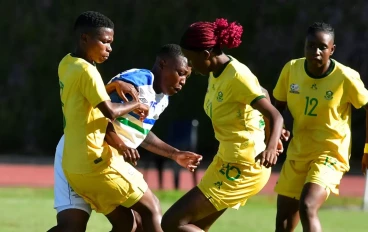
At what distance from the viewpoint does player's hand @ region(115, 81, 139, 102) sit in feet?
25.2

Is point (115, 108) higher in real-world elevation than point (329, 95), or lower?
higher

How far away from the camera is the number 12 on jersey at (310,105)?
8602 millimetres

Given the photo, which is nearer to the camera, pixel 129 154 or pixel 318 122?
pixel 129 154

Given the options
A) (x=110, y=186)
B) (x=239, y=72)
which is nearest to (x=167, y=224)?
(x=110, y=186)

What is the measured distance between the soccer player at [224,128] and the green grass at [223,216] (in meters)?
3.73

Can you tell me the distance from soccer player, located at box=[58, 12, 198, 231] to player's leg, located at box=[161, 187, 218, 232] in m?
0.10

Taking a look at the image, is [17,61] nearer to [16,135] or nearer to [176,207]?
[16,135]

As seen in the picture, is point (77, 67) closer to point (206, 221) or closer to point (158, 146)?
point (158, 146)

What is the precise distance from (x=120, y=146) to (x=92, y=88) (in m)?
0.50

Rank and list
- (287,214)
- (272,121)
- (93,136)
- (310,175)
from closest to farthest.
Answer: (272,121) → (93,136) → (310,175) → (287,214)

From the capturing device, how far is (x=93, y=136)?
761 centimetres

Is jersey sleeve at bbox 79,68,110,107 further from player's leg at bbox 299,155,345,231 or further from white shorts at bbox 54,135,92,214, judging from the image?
player's leg at bbox 299,155,345,231

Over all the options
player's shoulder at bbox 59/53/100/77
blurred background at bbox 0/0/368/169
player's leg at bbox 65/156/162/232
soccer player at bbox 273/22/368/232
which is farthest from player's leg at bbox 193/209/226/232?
blurred background at bbox 0/0/368/169

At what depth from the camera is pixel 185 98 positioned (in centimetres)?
2425
